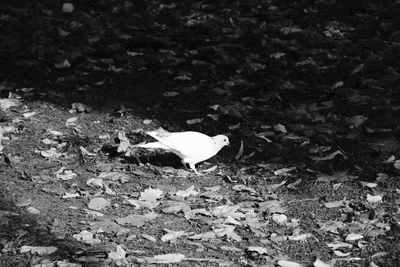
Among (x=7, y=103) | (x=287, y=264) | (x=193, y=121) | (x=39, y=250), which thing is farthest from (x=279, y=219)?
(x=7, y=103)

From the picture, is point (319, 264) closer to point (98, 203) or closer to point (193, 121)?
point (98, 203)

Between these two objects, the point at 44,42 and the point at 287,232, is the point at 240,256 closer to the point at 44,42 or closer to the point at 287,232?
the point at 287,232

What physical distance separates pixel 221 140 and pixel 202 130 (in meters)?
0.57

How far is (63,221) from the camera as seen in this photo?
13.8 ft

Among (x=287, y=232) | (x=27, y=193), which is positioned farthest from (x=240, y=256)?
(x=27, y=193)

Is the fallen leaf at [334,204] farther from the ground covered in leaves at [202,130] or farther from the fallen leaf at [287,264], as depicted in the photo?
the fallen leaf at [287,264]

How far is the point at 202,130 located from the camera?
5.51 metres

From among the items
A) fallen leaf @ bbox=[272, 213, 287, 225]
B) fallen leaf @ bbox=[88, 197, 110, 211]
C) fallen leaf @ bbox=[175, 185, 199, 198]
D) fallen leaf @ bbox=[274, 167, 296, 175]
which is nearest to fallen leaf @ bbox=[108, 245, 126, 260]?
fallen leaf @ bbox=[88, 197, 110, 211]

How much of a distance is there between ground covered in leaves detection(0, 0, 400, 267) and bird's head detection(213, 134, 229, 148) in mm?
160

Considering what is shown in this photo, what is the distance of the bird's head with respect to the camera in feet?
16.2

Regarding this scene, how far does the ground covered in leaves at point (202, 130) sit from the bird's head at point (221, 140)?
160 millimetres

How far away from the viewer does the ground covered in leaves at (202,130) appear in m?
4.09

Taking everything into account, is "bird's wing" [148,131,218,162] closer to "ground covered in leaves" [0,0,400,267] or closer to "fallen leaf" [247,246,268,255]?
"ground covered in leaves" [0,0,400,267]

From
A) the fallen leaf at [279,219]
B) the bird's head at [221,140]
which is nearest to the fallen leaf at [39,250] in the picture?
the fallen leaf at [279,219]
